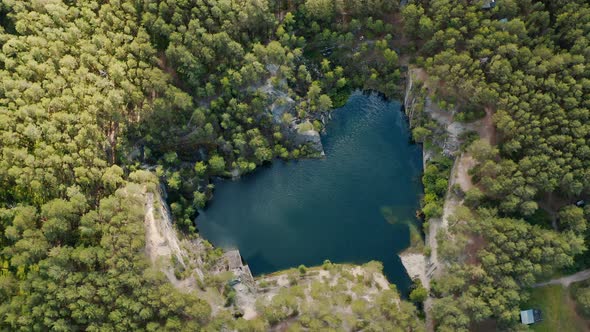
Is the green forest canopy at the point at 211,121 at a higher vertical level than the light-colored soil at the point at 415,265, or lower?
higher

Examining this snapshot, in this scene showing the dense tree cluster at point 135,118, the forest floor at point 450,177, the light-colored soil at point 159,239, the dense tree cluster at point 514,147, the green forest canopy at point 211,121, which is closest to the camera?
the dense tree cluster at point 135,118

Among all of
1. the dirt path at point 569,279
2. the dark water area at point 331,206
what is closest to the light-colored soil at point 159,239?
the dark water area at point 331,206

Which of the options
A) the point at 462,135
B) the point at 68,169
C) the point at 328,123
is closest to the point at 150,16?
the point at 68,169

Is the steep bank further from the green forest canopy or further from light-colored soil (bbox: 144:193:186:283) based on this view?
the green forest canopy

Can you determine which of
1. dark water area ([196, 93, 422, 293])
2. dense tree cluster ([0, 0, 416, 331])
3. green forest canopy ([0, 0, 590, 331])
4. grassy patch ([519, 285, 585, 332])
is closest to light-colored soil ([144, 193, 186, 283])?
dense tree cluster ([0, 0, 416, 331])

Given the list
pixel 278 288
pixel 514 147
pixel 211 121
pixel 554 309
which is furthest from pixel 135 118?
pixel 554 309

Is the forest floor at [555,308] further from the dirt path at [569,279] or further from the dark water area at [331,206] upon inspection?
the dark water area at [331,206]
